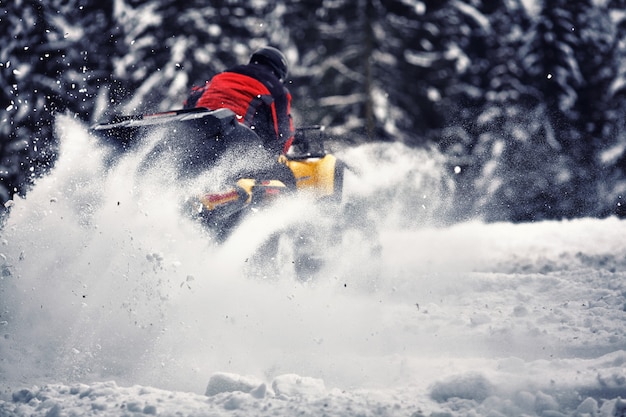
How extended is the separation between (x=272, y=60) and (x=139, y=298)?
104 inches

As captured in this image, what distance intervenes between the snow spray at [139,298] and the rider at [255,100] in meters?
0.99

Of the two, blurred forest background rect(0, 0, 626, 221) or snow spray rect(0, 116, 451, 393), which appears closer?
snow spray rect(0, 116, 451, 393)

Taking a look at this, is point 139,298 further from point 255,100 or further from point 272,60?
point 272,60

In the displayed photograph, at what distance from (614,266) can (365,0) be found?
14.0 m

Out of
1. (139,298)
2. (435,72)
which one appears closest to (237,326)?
(139,298)

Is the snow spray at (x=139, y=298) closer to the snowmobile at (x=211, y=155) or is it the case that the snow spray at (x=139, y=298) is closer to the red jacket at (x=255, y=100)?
the snowmobile at (x=211, y=155)

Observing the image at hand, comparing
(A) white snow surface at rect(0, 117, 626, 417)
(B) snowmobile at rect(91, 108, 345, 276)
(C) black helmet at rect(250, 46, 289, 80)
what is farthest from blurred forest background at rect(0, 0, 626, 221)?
(B) snowmobile at rect(91, 108, 345, 276)

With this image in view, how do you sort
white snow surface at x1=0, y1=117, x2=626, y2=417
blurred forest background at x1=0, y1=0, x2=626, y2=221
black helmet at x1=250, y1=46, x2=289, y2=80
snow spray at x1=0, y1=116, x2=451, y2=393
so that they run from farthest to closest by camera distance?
blurred forest background at x1=0, y1=0, x2=626, y2=221 < black helmet at x1=250, y1=46, x2=289, y2=80 < snow spray at x1=0, y1=116, x2=451, y2=393 < white snow surface at x1=0, y1=117, x2=626, y2=417

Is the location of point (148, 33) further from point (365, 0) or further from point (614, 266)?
point (614, 266)

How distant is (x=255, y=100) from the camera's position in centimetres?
583

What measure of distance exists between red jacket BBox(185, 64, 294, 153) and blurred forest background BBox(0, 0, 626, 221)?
33.0 ft

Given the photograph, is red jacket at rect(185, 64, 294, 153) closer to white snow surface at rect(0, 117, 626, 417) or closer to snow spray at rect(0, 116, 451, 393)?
white snow surface at rect(0, 117, 626, 417)

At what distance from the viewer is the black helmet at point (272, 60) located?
6.41 m

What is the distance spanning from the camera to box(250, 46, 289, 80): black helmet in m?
6.41
